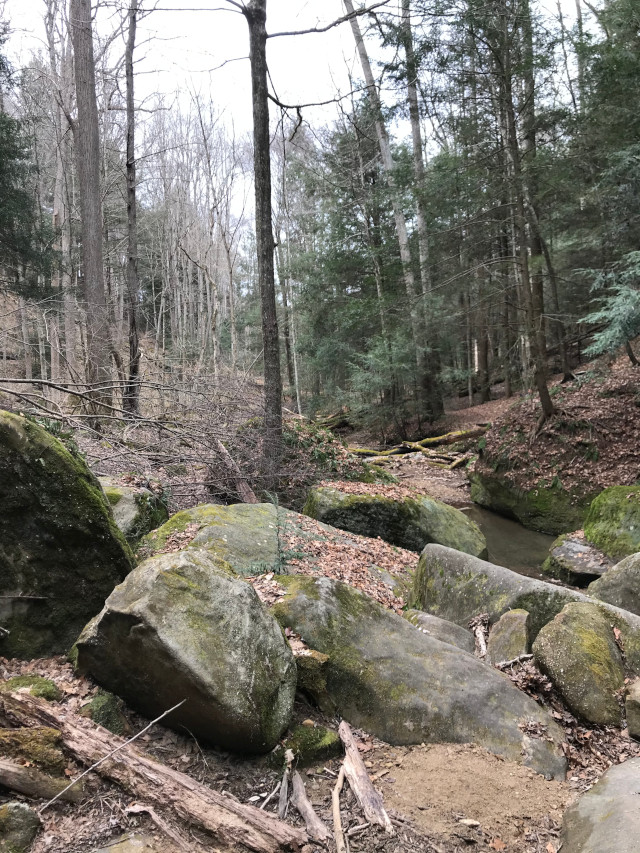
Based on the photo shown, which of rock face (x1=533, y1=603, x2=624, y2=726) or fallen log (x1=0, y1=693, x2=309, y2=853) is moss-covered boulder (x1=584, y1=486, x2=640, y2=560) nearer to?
rock face (x1=533, y1=603, x2=624, y2=726)

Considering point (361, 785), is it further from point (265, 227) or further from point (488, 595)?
point (265, 227)

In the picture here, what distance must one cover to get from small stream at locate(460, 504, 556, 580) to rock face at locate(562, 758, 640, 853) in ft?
19.2

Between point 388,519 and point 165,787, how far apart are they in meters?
6.47

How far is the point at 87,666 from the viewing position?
307 cm

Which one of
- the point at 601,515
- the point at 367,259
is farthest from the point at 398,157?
the point at 601,515

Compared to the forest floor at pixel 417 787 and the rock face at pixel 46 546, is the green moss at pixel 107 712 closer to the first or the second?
the forest floor at pixel 417 787

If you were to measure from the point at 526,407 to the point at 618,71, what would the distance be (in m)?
8.58

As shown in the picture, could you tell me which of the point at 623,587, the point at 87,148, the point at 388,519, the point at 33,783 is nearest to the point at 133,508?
the point at 33,783

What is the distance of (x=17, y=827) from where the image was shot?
2016 mm

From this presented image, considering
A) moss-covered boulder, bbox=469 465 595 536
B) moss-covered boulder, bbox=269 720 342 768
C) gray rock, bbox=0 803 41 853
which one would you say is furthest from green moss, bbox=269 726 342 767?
moss-covered boulder, bbox=469 465 595 536

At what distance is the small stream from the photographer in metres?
9.26

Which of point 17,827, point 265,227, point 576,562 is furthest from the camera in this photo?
point 265,227

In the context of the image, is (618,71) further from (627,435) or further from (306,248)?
(306,248)

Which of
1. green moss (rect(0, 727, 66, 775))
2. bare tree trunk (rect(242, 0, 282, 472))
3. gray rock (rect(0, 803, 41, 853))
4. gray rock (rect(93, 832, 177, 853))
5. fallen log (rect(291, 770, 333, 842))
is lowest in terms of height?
fallen log (rect(291, 770, 333, 842))
